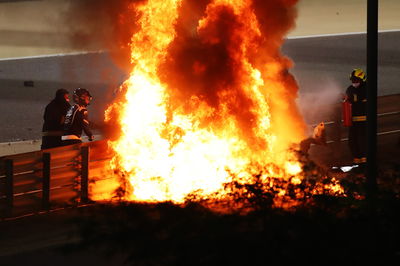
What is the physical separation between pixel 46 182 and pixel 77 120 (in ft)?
7.42

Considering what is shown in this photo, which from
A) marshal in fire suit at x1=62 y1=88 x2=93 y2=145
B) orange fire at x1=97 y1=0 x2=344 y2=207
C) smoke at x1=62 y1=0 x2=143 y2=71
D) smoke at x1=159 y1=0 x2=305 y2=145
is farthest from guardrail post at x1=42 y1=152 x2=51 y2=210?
marshal in fire suit at x1=62 y1=88 x2=93 y2=145

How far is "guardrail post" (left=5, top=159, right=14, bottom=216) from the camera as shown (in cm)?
1013

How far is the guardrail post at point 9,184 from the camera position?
10133mm

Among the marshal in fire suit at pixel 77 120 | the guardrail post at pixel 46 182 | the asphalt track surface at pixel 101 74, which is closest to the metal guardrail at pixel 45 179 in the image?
the guardrail post at pixel 46 182

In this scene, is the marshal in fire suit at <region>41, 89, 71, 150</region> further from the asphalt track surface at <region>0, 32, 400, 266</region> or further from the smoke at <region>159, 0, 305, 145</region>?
the smoke at <region>159, 0, 305, 145</region>

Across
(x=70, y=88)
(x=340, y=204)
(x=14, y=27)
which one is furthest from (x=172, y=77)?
(x=14, y=27)

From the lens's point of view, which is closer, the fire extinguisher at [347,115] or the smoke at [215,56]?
the smoke at [215,56]

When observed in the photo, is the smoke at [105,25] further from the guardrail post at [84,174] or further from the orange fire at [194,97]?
the guardrail post at [84,174]

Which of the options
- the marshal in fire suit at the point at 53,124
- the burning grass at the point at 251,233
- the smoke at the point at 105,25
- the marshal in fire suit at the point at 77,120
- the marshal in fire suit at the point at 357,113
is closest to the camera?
the burning grass at the point at 251,233

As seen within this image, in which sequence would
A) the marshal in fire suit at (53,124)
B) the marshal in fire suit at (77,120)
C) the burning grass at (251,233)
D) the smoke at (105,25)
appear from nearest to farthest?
the burning grass at (251,233) < the smoke at (105,25) < the marshal in fire suit at (77,120) < the marshal in fire suit at (53,124)

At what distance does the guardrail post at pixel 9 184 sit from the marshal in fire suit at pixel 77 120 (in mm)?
2392

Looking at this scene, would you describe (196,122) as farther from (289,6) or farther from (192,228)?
(192,228)

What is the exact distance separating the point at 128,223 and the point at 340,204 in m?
1.49

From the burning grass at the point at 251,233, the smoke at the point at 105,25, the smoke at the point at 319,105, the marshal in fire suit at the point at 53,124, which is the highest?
the smoke at the point at 105,25
